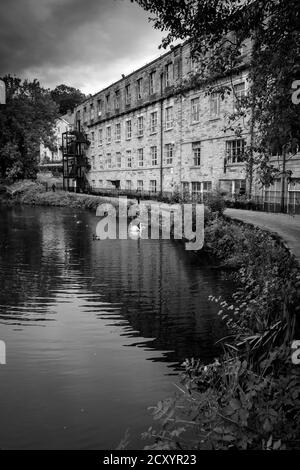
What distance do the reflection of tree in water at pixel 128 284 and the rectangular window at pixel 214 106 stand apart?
36.9 feet

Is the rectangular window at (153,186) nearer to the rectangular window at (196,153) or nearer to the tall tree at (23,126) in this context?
the rectangular window at (196,153)

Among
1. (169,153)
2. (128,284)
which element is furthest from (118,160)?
(128,284)

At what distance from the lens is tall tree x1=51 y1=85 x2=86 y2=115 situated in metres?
96.5

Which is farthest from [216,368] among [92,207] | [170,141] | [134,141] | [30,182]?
[30,182]

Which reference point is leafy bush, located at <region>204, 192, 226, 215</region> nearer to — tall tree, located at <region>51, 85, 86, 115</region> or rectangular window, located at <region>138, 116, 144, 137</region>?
rectangular window, located at <region>138, 116, 144, 137</region>

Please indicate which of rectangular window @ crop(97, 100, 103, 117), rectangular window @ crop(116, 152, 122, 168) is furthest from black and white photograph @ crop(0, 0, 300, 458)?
rectangular window @ crop(97, 100, 103, 117)

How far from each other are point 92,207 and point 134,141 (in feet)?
25.3

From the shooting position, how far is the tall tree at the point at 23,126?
46625 millimetres

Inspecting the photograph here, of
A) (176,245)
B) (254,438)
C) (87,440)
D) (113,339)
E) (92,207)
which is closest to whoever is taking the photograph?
(254,438)

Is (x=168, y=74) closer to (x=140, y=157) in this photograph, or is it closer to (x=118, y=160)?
(x=140, y=157)

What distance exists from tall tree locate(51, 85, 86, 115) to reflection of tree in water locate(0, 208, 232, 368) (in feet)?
273

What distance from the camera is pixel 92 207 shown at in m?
35.0
